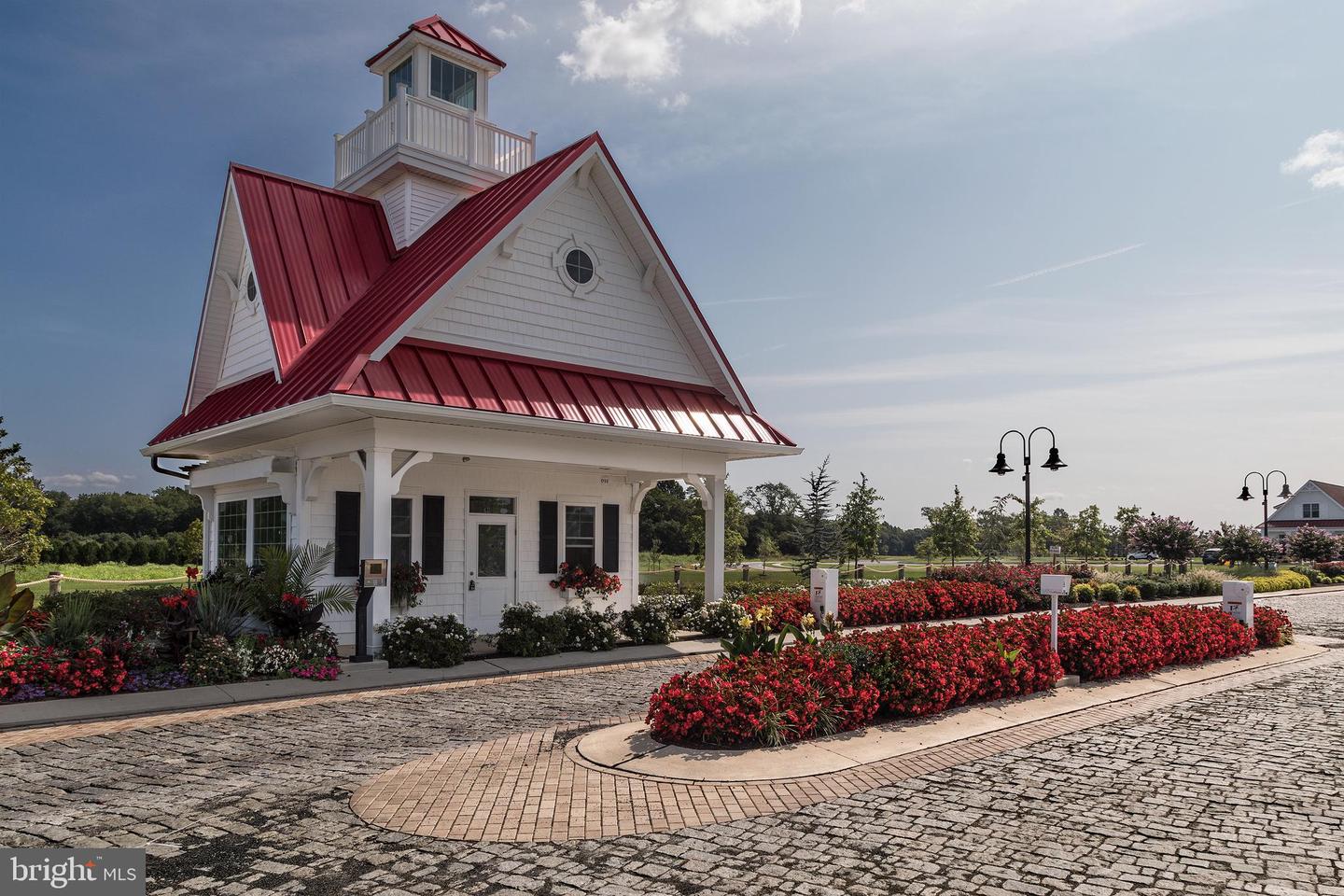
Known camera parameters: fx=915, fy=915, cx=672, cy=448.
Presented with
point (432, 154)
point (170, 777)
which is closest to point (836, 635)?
point (170, 777)

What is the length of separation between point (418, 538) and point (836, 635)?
26.8 ft

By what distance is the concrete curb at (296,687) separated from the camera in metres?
10.1

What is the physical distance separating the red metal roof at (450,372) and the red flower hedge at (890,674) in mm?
6191

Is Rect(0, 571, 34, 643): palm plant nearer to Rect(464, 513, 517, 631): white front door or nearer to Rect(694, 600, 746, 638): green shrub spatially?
Rect(464, 513, 517, 631): white front door

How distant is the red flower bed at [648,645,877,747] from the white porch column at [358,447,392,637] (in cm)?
575

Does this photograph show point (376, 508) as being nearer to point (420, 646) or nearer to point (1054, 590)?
point (420, 646)

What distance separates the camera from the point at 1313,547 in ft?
158

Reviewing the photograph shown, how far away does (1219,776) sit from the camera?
26.0 feet

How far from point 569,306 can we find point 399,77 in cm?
855

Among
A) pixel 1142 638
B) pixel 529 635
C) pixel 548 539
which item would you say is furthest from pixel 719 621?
pixel 1142 638

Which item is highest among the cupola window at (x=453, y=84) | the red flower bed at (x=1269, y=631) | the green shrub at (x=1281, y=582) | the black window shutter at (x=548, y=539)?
the cupola window at (x=453, y=84)

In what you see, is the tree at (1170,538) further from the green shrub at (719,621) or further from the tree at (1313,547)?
the green shrub at (719,621)

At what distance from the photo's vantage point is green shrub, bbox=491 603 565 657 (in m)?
14.3

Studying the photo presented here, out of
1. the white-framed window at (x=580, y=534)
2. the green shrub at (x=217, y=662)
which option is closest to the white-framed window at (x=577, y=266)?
the white-framed window at (x=580, y=534)
